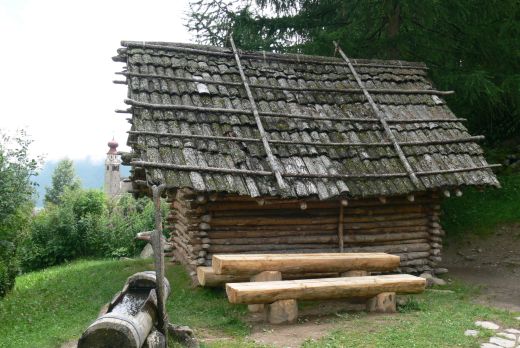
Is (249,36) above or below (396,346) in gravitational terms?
above

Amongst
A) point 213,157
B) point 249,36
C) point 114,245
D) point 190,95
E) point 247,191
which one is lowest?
point 114,245

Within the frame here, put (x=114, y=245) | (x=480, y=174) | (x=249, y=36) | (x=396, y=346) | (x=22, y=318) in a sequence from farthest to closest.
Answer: (x=114, y=245)
(x=249, y=36)
(x=480, y=174)
(x=22, y=318)
(x=396, y=346)

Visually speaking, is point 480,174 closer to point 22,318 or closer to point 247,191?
point 247,191

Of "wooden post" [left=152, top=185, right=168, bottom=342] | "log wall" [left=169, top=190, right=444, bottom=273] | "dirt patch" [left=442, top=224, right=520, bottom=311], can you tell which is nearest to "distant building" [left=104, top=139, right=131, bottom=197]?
"log wall" [left=169, top=190, right=444, bottom=273]

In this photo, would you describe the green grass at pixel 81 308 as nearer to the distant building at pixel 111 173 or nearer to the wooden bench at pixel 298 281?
the wooden bench at pixel 298 281

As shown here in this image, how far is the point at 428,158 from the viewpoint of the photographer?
10.4 meters

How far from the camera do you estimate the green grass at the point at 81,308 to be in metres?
7.68

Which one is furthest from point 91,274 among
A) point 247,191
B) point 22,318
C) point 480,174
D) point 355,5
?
point 355,5

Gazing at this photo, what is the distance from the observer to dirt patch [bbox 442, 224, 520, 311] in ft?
32.3

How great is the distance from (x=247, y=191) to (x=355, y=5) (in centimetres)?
1016

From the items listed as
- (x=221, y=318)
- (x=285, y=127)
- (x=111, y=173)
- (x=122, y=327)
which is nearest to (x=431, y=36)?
(x=285, y=127)

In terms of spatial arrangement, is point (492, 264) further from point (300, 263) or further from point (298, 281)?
point (298, 281)

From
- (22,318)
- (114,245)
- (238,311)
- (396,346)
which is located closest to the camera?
(396,346)

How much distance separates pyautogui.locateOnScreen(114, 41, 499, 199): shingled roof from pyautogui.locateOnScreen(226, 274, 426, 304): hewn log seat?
5.33 feet
